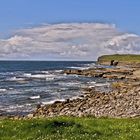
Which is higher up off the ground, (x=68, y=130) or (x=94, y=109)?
(x=68, y=130)

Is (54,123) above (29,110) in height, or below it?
above

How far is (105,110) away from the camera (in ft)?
133

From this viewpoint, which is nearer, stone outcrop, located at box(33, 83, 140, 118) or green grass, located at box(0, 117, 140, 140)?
green grass, located at box(0, 117, 140, 140)

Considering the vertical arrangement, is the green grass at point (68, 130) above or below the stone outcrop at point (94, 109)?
above

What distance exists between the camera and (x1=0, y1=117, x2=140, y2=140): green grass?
19562mm

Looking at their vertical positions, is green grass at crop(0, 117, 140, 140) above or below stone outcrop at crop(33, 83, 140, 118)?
above

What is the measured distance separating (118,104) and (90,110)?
4.56 meters

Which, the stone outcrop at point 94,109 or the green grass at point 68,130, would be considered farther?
the stone outcrop at point 94,109

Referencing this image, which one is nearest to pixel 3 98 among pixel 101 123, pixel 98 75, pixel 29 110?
pixel 29 110

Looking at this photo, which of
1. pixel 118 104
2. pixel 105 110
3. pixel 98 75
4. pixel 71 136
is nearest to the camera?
pixel 71 136

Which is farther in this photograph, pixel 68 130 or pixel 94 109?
pixel 94 109

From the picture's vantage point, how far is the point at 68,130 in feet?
68.0

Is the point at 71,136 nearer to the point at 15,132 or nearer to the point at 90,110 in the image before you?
the point at 15,132

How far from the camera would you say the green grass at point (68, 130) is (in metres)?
19.6
